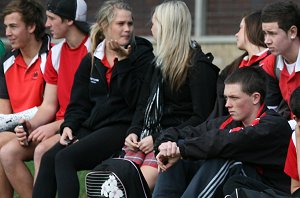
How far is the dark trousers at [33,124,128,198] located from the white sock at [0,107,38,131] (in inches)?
24.9

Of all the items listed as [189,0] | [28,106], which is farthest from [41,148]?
[189,0]

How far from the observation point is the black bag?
623 cm

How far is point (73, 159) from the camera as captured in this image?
6.81 meters

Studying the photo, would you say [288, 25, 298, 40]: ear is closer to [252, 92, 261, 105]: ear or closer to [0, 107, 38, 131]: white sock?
[252, 92, 261, 105]: ear

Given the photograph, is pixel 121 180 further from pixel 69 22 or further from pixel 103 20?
pixel 69 22

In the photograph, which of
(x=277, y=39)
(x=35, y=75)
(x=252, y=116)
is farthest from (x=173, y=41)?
(x=35, y=75)

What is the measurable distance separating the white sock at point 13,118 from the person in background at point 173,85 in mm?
1150

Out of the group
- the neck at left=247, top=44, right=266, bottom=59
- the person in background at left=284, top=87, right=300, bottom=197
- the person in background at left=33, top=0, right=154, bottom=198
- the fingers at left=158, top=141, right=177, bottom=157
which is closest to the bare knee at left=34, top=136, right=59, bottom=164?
the person in background at left=33, top=0, right=154, bottom=198

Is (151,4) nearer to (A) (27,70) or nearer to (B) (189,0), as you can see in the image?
(B) (189,0)

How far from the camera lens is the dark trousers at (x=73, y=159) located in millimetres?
6773

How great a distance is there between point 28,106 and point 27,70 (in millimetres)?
295

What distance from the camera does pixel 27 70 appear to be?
774cm

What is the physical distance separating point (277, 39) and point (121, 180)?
4.48ft

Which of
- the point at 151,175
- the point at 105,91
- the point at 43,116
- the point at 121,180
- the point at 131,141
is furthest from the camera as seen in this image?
the point at 43,116
